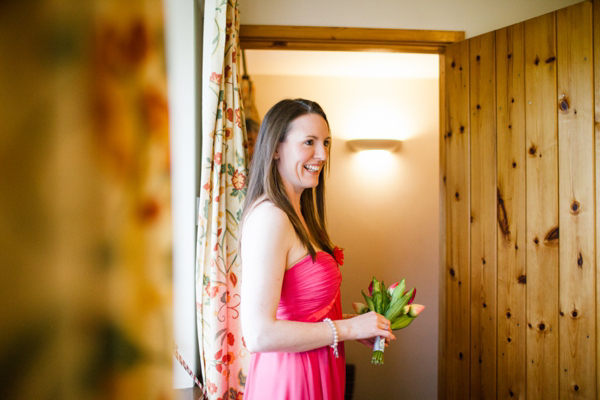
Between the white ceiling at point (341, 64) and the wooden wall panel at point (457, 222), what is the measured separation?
3.55 ft

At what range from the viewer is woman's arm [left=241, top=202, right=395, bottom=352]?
3.07 ft

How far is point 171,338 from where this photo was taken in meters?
0.12

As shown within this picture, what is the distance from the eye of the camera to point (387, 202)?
330 centimetres

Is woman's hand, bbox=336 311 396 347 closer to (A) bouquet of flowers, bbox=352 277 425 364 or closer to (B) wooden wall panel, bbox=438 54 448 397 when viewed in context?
(A) bouquet of flowers, bbox=352 277 425 364

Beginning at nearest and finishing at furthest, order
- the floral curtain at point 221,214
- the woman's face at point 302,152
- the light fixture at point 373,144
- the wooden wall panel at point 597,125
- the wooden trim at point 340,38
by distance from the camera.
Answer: the woman's face at point 302,152
the floral curtain at point 221,214
the wooden wall panel at point 597,125
the wooden trim at point 340,38
the light fixture at point 373,144

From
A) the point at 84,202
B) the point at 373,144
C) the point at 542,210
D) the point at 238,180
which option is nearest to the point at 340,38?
the point at 238,180

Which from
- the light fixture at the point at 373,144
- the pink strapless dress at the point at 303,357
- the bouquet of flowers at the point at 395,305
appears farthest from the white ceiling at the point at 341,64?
the pink strapless dress at the point at 303,357

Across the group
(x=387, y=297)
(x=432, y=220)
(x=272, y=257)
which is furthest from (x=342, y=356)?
(x=432, y=220)

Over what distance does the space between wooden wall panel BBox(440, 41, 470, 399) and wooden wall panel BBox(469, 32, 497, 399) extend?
0.11 feet

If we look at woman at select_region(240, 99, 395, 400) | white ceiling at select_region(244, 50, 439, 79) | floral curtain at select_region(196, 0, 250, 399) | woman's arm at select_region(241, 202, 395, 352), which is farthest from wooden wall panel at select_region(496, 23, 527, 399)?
white ceiling at select_region(244, 50, 439, 79)

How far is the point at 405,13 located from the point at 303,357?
1.66 metres

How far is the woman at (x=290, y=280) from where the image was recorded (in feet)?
3.12

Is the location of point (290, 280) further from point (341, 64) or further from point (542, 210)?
point (341, 64)

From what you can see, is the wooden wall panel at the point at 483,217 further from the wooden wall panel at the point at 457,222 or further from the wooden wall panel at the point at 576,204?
the wooden wall panel at the point at 576,204
